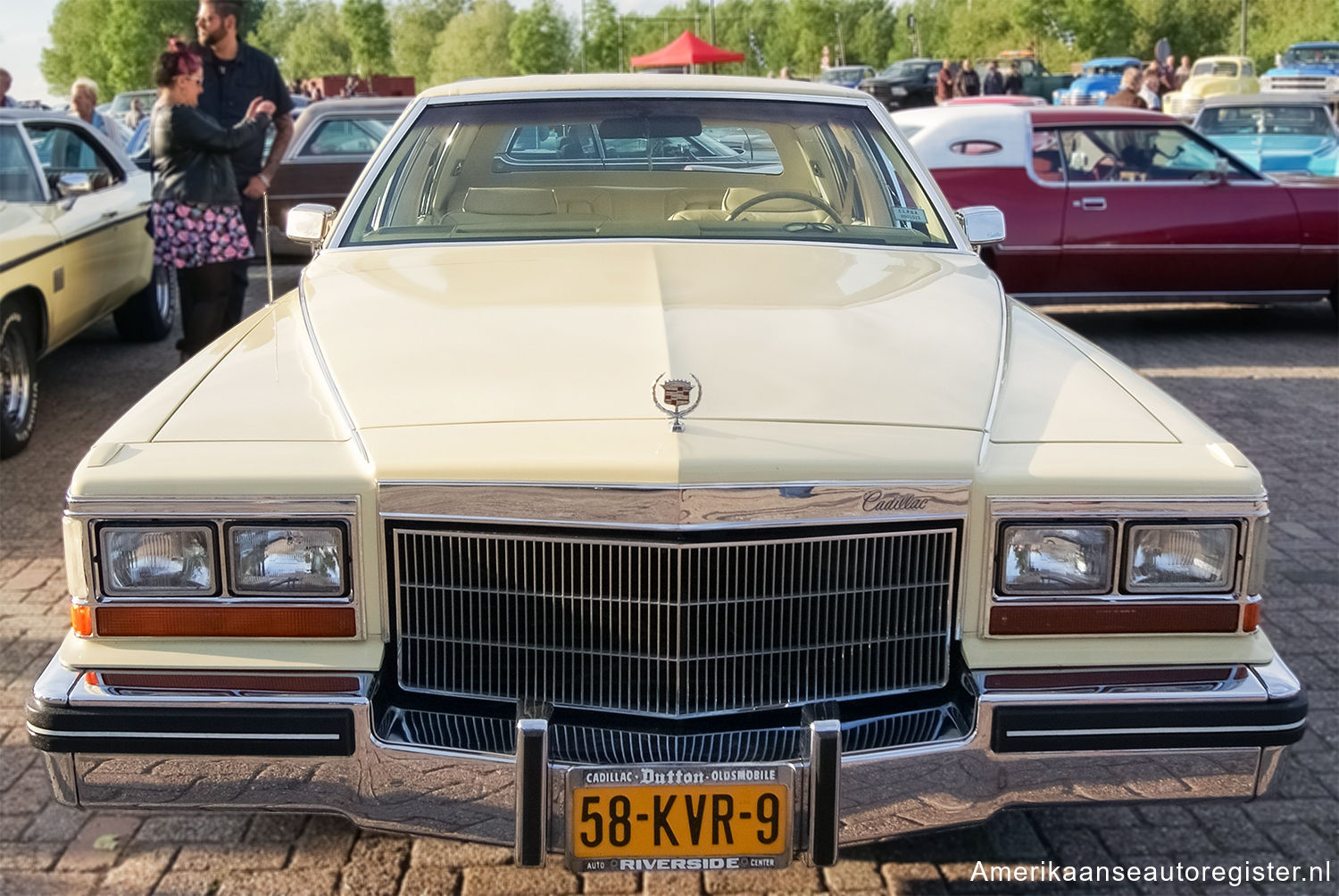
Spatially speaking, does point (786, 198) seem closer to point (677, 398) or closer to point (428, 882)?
point (677, 398)

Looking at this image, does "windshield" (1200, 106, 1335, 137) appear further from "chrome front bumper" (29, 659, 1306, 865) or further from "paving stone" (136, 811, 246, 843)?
"paving stone" (136, 811, 246, 843)

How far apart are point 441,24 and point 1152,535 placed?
309ft

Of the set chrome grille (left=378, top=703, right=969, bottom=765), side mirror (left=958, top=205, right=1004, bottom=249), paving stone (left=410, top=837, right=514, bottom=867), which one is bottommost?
paving stone (left=410, top=837, right=514, bottom=867)

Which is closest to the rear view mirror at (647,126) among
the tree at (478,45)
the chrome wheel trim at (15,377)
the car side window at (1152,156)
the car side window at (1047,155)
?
the chrome wheel trim at (15,377)

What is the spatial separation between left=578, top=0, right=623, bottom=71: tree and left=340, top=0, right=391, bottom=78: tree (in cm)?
1140

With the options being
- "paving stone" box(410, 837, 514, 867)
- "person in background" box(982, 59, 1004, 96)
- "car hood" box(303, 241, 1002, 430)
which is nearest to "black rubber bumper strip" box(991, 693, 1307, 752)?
"car hood" box(303, 241, 1002, 430)

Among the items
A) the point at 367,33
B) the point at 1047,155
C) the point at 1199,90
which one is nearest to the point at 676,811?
the point at 1047,155

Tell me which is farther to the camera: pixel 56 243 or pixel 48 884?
pixel 56 243

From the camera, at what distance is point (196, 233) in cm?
647

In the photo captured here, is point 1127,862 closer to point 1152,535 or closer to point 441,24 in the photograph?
point 1152,535

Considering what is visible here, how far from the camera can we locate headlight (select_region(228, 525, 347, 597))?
240 centimetres

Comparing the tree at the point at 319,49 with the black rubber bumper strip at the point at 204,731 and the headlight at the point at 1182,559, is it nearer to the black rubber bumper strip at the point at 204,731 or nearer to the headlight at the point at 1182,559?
the black rubber bumper strip at the point at 204,731

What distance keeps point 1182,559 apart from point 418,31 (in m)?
91.4

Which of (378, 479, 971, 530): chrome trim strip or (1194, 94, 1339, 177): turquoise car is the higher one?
(1194, 94, 1339, 177): turquoise car
